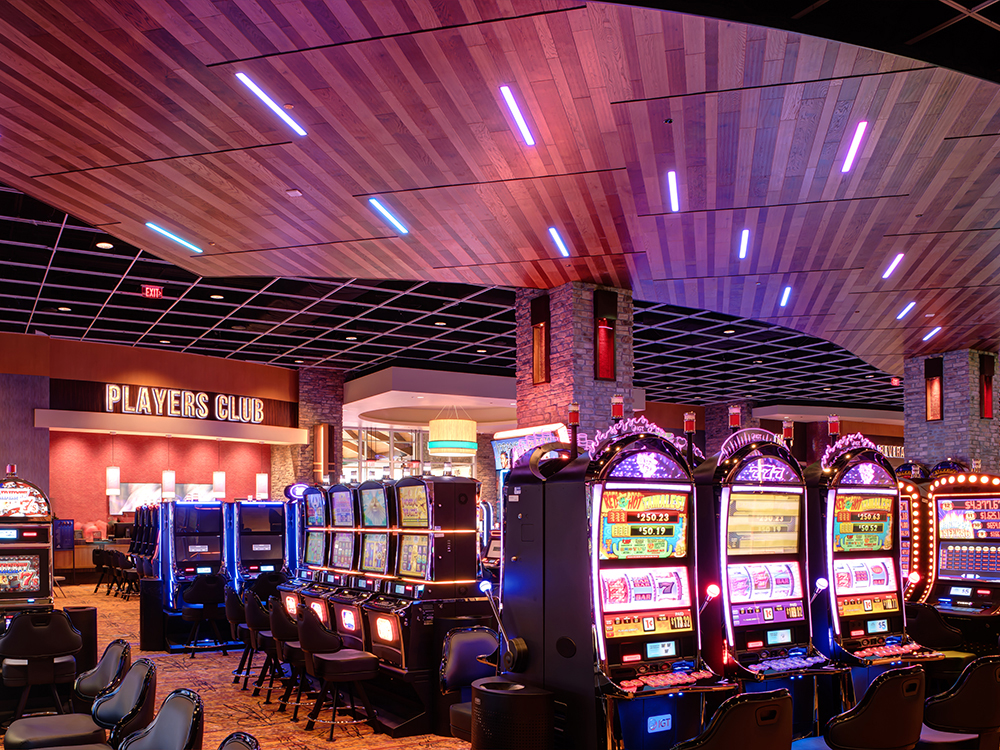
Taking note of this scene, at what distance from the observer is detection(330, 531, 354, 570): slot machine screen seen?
7630 mm

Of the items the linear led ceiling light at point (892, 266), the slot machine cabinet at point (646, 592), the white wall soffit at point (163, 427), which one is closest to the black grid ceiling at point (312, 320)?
the white wall soffit at point (163, 427)

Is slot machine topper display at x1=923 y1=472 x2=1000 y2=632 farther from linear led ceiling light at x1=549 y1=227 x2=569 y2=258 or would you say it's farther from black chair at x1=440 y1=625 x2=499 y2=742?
linear led ceiling light at x1=549 y1=227 x2=569 y2=258

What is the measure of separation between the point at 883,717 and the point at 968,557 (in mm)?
3495

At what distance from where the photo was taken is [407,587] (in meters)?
6.43

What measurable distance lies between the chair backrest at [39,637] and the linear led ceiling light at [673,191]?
17.5 feet

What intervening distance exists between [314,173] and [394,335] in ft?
23.8

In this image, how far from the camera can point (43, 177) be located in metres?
6.82

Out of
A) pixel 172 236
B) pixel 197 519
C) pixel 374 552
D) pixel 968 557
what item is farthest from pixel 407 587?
pixel 197 519

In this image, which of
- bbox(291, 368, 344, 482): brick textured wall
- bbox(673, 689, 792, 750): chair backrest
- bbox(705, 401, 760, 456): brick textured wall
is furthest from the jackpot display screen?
bbox(705, 401, 760, 456): brick textured wall

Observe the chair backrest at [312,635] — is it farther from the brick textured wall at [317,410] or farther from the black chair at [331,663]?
the brick textured wall at [317,410]

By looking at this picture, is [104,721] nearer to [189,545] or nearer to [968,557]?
[968,557]

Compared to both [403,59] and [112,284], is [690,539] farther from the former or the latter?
[112,284]

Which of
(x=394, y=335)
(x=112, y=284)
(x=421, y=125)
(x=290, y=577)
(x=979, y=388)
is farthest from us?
(x=394, y=335)

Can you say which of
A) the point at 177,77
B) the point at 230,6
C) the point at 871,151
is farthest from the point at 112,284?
the point at 871,151
